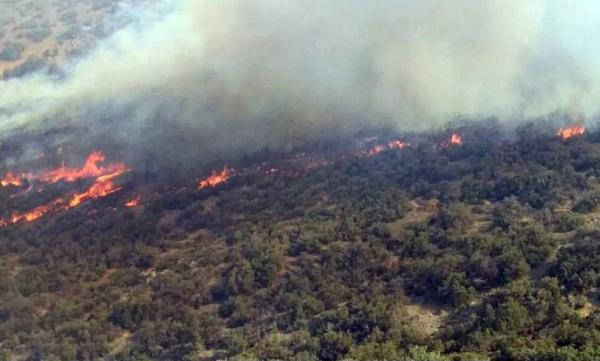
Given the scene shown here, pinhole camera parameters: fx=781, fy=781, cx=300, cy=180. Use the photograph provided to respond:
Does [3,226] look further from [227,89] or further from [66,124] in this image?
[227,89]

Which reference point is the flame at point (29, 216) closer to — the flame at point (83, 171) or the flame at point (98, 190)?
the flame at point (98, 190)

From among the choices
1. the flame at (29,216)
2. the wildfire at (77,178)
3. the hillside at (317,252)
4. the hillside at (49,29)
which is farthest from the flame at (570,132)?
the hillside at (49,29)

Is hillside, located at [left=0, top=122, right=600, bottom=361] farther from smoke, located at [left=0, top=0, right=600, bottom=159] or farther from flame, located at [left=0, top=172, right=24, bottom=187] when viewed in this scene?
smoke, located at [left=0, top=0, right=600, bottom=159]

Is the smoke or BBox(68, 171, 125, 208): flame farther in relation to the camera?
the smoke

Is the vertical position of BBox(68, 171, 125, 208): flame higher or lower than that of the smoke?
lower

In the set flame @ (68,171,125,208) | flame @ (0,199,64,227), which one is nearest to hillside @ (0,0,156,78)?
flame @ (68,171,125,208)

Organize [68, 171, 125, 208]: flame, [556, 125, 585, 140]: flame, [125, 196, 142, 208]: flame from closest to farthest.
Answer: [125, 196, 142, 208]: flame < [68, 171, 125, 208]: flame < [556, 125, 585, 140]: flame

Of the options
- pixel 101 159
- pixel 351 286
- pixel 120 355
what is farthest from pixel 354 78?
pixel 120 355
